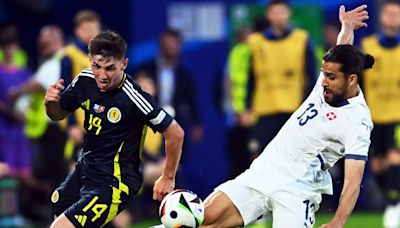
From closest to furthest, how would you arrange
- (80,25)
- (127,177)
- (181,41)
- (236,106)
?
1. (127,177)
2. (80,25)
3. (236,106)
4. (181,41)

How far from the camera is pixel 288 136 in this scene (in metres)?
9.59

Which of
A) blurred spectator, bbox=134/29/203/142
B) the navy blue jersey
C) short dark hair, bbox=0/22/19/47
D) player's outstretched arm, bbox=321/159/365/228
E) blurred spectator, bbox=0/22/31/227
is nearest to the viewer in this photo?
player's outstretched arm, bbox=321/159/365/228

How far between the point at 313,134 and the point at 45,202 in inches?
266

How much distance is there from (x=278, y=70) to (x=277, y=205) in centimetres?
459

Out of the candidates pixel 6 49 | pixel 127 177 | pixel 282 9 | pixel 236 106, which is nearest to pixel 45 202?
pixel 6 49

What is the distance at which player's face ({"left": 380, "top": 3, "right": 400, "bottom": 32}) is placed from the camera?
14398mm

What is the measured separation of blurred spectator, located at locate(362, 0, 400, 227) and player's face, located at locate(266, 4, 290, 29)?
4.06ft

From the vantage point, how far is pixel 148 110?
29.8 ft

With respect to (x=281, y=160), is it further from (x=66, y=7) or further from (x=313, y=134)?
(x=66, y=7)

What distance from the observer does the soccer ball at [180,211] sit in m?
9.14

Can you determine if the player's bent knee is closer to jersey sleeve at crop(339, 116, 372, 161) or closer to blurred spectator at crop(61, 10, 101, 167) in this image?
jersey sleeve at crop(339, 116, 372, 161)

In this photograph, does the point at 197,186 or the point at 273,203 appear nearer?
the point at 273,203

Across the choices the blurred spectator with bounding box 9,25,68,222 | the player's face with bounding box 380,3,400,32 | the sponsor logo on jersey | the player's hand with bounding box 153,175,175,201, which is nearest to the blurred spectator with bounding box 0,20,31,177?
the blurred spectator with bounding box 9,25,68,222

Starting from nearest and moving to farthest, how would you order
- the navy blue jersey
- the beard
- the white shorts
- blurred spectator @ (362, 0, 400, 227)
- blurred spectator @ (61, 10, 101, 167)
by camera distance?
the navy blue jersey
the beard
the white shorts
blurred spectator @ (61, 10, 101, 167)
blurred spectator @ (362, 0, 400, 227)
